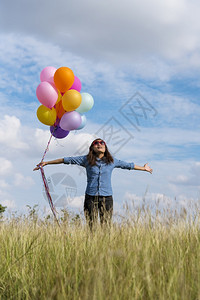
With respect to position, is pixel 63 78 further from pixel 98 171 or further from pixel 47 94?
pixel 98 171

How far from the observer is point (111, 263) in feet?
9.19

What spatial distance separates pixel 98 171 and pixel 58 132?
1.44m

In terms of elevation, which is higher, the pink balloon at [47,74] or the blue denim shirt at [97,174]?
the pink balloon at [47,74]

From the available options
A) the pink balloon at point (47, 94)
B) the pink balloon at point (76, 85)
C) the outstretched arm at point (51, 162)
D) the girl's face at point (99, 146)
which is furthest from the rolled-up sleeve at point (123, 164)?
the pink balloon at point (76, 85)

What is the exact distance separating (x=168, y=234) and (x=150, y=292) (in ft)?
5.60

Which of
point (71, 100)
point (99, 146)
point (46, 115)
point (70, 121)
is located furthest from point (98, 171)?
point (46, 115)

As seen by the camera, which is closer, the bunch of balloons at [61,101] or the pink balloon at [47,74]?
the bunch of balloons at [61,101]

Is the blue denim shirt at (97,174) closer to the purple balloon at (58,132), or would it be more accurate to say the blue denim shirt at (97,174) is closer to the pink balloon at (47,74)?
the purple balloon at (58,132)

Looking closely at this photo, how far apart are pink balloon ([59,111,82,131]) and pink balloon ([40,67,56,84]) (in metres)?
0.88

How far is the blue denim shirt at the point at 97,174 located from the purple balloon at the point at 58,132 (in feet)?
3.31

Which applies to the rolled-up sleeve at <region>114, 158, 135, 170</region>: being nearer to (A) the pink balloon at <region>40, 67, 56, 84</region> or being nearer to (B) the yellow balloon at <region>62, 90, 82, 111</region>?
(B) the yellow balloon at <region>62, 90, 82, 111</region>

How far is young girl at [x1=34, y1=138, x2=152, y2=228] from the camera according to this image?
235 inches

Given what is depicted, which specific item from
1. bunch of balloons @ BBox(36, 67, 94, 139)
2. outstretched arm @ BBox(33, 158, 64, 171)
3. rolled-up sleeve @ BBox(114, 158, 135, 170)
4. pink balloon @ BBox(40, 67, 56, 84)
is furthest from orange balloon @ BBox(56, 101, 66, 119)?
rolled-up sleeve @ BBox(114, 158, 135, 170)

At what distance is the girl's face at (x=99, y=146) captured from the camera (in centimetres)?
612
